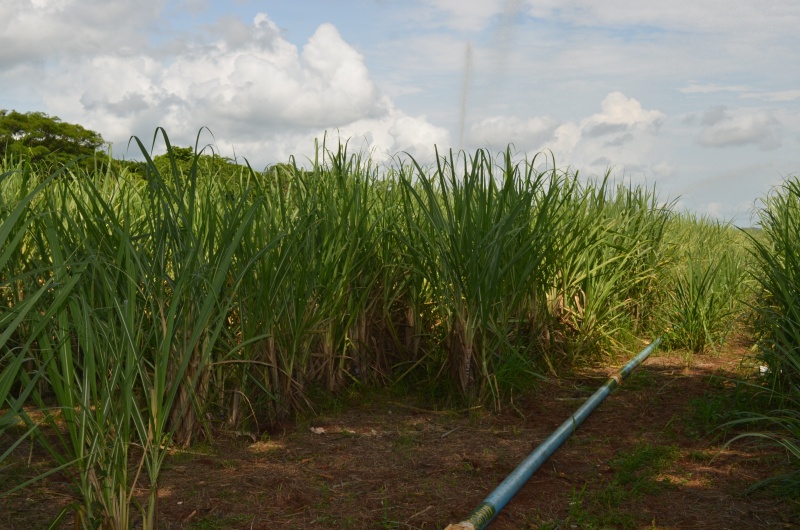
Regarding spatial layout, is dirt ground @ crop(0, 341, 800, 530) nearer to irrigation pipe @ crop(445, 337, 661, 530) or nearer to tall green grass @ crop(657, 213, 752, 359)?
irrigation pipe @ crop(445, 337, 661, 530)

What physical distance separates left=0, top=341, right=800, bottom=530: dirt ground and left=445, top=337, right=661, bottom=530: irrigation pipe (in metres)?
0.07

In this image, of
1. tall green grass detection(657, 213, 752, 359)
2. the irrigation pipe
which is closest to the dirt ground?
the irrigation pipe

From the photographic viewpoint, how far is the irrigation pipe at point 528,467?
8.84ft

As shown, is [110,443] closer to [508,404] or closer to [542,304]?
[508,404]

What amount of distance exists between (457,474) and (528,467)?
30 cm

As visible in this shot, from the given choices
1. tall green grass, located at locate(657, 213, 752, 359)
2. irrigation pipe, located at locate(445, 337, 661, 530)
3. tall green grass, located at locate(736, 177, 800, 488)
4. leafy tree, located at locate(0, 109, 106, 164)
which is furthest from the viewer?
leafy tree, located at locate(0, 109, 106, 164)

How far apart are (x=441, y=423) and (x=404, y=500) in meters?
0.92

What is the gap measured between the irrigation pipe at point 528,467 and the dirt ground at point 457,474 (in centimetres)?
7

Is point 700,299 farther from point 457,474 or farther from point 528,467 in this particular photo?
point 457,474

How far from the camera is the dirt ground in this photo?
2.85 meters

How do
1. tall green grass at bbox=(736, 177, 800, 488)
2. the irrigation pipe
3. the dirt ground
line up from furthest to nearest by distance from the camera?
tall green grass at bbox=(736, 177, 800, 488) < the dirt ground < the irrigation pipe

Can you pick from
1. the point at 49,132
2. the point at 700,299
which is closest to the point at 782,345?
the point at 700,299

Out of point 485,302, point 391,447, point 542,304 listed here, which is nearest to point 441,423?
point 391,447

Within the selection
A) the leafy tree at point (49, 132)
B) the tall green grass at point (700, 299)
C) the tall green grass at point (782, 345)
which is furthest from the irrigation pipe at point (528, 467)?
the leafy tree at point (49, 132)
